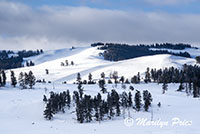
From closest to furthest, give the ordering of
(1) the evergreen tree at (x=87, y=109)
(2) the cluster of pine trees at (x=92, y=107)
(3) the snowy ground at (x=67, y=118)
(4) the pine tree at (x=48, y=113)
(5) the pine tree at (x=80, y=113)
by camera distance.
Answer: (3) the snowy ground at (x=67, y=118) → (5) the pine tree at (x=80, y=113) → (4) the pine tree at (x=48, y=113) → (2) the cluster of pine trees at (x=92, y=107) → (1) the evergreen tree at (x=87, y=109)

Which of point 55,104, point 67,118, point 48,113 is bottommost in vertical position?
point 67,118

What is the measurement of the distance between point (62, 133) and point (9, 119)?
990 inches

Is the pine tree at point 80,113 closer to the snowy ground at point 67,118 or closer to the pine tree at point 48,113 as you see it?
the snowy ground at point 67,118

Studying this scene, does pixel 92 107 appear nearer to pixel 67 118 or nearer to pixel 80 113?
pixel 67 118

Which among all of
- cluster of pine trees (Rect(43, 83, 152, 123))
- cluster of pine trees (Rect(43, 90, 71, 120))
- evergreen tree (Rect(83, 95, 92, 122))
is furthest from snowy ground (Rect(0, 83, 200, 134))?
evergreen tree (Rect(83, 95, 92, 122))

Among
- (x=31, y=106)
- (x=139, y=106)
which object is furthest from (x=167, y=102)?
(x=31, y=106)

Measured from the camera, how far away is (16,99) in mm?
98375

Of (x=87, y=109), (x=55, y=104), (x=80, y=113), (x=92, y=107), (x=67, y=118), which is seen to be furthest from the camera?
(x=55, y=104)

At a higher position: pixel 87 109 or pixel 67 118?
pixel 87 109

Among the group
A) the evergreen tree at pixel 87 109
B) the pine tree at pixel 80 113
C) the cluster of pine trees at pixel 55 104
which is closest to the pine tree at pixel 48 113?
the cluster of pine trees at pixel 55 104

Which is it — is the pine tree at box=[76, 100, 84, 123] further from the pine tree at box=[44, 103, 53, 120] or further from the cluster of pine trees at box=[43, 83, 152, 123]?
the pine tree at box=[44, 103, 53, 120]

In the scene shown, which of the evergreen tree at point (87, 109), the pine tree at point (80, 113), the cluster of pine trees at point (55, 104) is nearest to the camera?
the pine tree at point (80, 113)

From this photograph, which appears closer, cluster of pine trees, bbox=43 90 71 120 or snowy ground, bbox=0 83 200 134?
snowy ground, bbox=0 83 200 134

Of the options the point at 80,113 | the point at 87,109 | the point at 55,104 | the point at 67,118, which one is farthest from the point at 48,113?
the point at 87,109
